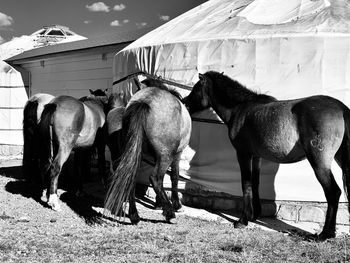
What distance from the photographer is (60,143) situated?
18.3 ft

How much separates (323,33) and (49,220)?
3802 millimetres

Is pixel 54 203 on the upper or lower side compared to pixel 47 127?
lower

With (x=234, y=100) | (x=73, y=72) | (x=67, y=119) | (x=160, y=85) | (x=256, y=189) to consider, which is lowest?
(x=256, y=189)

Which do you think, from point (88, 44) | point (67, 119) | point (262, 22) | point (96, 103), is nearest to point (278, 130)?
point (262, 22)

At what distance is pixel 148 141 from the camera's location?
479 centimetres

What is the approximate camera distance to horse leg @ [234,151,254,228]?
4.96 meters

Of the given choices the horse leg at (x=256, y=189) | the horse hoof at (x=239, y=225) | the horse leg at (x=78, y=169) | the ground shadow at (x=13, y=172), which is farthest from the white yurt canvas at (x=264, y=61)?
the ground shadow at (x=13, y=172)

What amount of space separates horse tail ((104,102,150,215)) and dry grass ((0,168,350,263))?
34 cm

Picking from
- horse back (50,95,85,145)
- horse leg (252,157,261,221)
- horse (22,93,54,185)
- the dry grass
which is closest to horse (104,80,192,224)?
the dry grass

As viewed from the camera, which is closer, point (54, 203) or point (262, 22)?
point (54, 203)

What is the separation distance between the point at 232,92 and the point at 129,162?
1479 mm

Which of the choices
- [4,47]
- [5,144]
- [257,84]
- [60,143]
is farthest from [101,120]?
[4,47]

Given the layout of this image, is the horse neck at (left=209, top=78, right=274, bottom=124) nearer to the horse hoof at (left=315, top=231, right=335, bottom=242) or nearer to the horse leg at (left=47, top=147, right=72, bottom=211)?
the horse hoof at (left=315, top=231, right=335, bottom=242)

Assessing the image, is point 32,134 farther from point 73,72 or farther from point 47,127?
point 73,72
